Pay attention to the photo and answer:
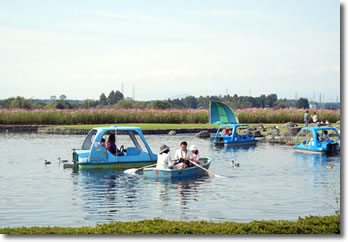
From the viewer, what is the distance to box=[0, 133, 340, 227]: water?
14.2m

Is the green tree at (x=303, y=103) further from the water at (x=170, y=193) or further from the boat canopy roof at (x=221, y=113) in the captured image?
the water at (x=170, y=193)

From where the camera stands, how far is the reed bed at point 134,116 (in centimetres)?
5588

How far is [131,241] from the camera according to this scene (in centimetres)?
1079

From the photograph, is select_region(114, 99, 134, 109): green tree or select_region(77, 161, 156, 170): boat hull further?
select_region(114, 99, 134, 109): green tree

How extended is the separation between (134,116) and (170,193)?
133 feet

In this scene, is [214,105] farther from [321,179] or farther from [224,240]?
[224,240]

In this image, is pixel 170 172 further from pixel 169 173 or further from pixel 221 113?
pixel 221 113

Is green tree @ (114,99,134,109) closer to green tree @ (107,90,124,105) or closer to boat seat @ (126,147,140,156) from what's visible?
green tree @ (107,90,124,105)

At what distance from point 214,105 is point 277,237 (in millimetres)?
38807

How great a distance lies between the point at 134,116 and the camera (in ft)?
191

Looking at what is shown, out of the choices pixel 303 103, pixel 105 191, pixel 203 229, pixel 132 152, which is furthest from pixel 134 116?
pixel 203 229

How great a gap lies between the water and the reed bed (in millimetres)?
28038

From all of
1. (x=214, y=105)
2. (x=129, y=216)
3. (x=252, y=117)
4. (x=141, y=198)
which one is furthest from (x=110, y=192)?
(x=252, y=117)

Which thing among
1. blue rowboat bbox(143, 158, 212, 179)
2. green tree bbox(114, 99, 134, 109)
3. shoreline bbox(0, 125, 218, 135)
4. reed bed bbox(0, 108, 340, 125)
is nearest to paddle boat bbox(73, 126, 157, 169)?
blue rowboat bbox(143, 158, 212, 179)
